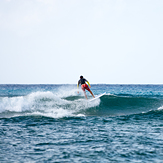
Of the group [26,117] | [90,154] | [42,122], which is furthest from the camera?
[26,117]

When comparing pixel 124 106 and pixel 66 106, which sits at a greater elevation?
pixel 66 106

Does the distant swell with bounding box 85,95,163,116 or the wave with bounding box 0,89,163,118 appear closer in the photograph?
the wave with bounding box 0,89,163,118

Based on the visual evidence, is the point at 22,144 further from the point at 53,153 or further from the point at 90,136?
the point at 90,136

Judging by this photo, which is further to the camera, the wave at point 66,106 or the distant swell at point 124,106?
the distant swell at point 124,106

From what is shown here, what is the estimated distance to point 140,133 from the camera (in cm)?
944

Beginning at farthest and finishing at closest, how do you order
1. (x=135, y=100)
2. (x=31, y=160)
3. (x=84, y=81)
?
(x=135, y=100)
(x=84, y=81)
(x=31, y=160)

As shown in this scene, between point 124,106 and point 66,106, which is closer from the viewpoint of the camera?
point 66,106

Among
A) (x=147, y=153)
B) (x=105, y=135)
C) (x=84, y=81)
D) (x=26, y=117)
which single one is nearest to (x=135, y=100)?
(x=84, y=81)

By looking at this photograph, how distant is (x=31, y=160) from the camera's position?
6242 mm

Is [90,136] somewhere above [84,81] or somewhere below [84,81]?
below

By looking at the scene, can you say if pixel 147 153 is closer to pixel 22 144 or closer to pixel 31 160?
pixel 31 160

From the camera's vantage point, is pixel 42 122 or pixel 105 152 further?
pixel 42 122

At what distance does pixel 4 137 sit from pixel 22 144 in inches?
56.2

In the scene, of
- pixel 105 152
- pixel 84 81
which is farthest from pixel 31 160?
pixel 84 81
